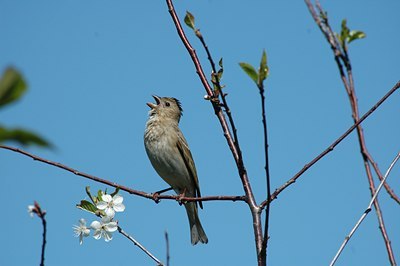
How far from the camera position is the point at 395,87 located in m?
3.21

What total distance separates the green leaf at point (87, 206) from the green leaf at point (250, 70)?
2.23 m

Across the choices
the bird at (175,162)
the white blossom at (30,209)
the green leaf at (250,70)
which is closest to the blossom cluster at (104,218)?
the white blossom at (30,209)

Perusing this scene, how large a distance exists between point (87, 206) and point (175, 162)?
14.1 feet

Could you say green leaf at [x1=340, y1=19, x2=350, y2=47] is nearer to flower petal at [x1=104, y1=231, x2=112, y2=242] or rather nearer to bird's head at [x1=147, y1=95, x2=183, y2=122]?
flower petal at [x1=104, y1=231, x2=112, y2=242]

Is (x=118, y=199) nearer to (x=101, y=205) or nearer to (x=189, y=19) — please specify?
(x=101, y=205)

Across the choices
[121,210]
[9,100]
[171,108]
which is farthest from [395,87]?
[171,108]

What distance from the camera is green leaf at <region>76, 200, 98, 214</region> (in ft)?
14.0

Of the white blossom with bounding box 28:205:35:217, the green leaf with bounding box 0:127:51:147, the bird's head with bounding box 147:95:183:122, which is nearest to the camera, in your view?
the green leaf with bounding box 0:127:51:147

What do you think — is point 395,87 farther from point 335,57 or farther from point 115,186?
point 115,186

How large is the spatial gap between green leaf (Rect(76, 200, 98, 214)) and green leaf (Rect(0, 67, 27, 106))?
3.12 metres

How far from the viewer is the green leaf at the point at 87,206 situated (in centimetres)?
426

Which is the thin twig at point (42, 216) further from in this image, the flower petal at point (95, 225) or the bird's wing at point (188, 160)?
the bird's wing at point (188, 160)

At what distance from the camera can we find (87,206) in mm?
4297

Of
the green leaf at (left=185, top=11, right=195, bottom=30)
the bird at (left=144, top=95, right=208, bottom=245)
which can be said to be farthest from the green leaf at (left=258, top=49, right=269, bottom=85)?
the bird at (left=144, top=95, right=208, bottom=245)
